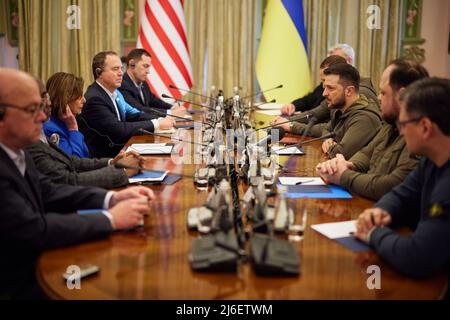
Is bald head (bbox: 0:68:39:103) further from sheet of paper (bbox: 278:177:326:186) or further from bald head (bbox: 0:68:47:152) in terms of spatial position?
sheet of paper (bbox: 278:177:326:186)

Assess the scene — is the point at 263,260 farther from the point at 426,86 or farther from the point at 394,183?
the point at 394,183

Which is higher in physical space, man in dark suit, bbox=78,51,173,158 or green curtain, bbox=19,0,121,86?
green curtain, bbox=19,0,121,86

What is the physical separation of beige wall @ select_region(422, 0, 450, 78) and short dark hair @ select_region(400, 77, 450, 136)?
17.2 ft

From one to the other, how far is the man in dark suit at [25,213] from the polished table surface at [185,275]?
5 centimetres

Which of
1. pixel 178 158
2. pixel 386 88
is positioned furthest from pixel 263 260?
pixel 178 158

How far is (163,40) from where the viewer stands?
6000mm

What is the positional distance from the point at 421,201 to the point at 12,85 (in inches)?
54.5

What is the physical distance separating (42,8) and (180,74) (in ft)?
6.49

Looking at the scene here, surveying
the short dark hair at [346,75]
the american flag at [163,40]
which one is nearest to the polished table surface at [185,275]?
the short dark hair at [346,75]

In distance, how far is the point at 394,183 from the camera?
218 cm

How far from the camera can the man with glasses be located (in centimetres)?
143

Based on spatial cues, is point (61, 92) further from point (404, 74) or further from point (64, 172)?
point (404, 74)

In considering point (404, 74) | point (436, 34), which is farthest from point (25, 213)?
point (436, 34)

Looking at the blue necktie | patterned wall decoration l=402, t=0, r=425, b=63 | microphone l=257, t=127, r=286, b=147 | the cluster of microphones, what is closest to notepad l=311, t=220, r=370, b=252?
the cluster of microphones
